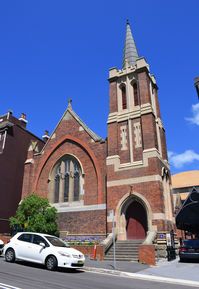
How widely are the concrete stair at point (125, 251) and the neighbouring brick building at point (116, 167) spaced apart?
128cm

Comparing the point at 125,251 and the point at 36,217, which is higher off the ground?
the point at 36,217

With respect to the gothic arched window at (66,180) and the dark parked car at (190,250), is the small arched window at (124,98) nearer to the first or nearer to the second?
the gothic arched window at (66,180)

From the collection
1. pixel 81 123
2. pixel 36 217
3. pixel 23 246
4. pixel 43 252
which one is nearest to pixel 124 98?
pixel 81 123

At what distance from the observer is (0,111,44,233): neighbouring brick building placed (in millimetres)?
28094

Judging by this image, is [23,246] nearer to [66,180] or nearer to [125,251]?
[125,251]

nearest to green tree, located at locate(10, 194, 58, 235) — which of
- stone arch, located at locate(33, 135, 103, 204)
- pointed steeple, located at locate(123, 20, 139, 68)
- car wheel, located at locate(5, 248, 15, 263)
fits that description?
stone arch, located at locate(33, 135, 103, 204)

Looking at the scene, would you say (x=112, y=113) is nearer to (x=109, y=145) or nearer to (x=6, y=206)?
(x=109, y=145)

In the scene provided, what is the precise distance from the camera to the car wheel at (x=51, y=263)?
39.5 feet

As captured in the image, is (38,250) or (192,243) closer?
(38,250)

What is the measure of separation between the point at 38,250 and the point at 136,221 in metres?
11.0

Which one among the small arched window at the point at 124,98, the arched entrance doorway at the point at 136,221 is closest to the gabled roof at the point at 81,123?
the small arched window at the point at 124,98

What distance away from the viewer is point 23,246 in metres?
13.6

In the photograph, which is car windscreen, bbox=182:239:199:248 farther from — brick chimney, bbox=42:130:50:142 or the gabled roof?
brick chimney, bbox=42:130:50:142

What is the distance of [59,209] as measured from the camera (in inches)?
1047
